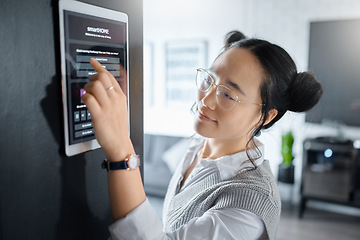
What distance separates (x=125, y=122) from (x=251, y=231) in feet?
1.53

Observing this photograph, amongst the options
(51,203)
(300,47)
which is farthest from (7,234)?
(300,47)

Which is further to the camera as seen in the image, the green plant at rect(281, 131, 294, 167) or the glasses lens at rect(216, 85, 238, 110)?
the green plant at rect(281, 131, 294, 167)

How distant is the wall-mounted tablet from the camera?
0.58 m

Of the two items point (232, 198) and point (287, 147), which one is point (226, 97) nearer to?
point (232, 198)

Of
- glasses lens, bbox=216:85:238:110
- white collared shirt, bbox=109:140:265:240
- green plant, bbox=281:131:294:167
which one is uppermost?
glasses lens, bbox=216:85:238:110

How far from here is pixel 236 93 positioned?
952mm

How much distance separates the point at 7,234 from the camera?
0.53 meters

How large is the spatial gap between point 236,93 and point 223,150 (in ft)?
0.86

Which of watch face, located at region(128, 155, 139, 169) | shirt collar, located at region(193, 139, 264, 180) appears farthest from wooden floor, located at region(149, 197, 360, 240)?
watch face, located at region(128, 155, 139, 169)

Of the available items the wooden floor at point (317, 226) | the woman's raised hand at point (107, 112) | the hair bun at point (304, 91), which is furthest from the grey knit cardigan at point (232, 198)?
the wooden floor at point (317, 226)

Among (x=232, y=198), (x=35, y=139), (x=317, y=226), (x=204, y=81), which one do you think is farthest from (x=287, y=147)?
(x=35, y=139)

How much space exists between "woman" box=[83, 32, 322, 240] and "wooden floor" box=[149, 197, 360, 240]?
7.49 ft

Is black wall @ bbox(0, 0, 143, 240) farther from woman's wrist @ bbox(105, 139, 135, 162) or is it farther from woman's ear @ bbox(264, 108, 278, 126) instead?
woman's ear @ bbox(264, 108, 278, 126)

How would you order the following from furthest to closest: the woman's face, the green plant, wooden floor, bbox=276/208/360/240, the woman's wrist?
the green plant
wooden floor, bbox=276/208/360/240
the woman's face
the woman's wrist
